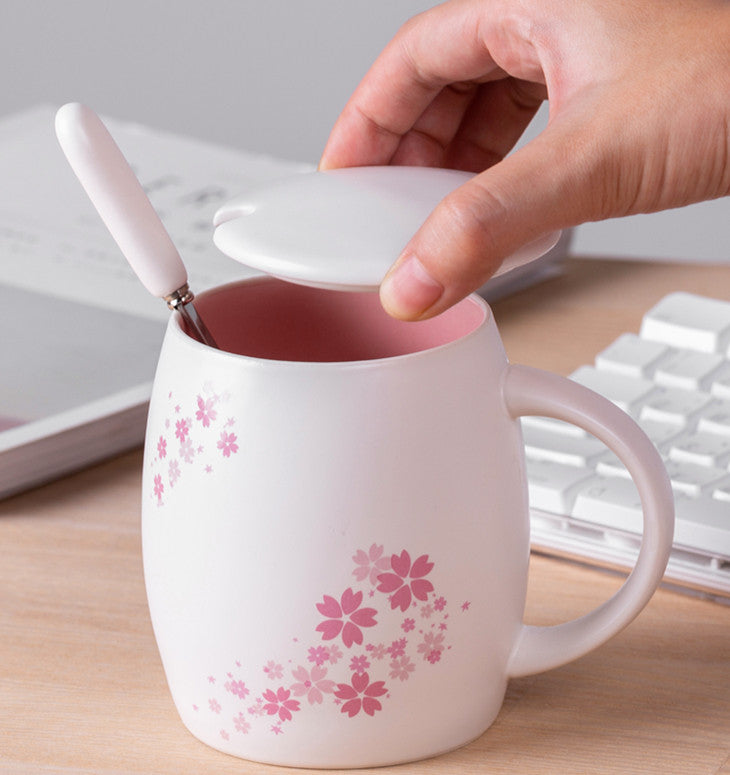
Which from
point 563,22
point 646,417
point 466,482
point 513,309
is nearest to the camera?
point 466,482

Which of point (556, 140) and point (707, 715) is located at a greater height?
point (556, 140)

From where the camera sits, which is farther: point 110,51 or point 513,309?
point 110,51

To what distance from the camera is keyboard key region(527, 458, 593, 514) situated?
0.55m

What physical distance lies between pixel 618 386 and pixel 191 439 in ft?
0.99

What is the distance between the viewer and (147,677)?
488mm

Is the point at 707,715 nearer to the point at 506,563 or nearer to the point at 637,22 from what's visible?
the point at 506,563

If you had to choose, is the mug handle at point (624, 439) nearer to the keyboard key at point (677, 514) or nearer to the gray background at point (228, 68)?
the keyboard key at point (677, 514)

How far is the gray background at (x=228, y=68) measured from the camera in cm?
236

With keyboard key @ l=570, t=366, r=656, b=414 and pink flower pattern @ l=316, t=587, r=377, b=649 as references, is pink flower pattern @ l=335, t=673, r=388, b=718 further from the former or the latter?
keyboard key @ l=570, t=366, r=656, b=414

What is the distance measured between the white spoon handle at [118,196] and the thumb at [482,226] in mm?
88

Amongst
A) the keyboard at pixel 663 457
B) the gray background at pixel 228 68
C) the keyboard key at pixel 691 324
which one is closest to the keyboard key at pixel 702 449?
the keyboard at pixel 663 457

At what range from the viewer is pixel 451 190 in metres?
0.43

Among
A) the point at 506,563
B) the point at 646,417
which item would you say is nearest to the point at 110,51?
the point at 646,417

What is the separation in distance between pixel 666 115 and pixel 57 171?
598 mm
